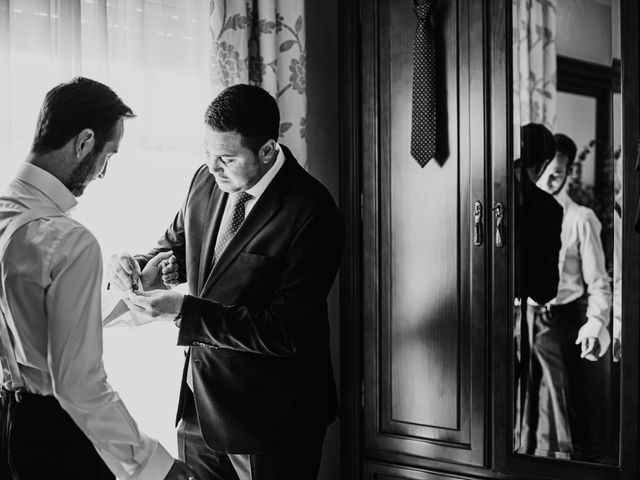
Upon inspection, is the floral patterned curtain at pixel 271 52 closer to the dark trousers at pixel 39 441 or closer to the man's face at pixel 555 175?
the man's face at pixel 555 175

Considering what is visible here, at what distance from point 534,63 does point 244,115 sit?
964 mm

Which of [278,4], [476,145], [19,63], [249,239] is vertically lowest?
[249,239]

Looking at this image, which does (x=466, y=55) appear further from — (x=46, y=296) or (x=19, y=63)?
(x=46, y=296)

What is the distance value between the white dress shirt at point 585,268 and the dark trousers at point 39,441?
1.53 m

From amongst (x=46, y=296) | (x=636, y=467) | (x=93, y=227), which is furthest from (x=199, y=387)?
(x=636, y=467)

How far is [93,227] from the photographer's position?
2266mm

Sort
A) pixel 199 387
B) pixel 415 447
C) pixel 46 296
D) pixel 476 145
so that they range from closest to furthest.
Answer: pixel 46 296
pixel 199 387
pixel 476 145
pixel 415 447

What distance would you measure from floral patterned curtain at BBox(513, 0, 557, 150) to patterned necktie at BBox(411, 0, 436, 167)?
278 mm

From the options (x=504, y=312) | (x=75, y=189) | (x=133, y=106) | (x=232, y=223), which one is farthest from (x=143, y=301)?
(x=504, y=312)

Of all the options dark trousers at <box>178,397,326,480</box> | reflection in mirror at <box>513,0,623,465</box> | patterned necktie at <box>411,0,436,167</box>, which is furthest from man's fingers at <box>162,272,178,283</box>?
reflection in mirror at <box>513,0,623,465</box>

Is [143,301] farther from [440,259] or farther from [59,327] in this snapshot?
[440,259]

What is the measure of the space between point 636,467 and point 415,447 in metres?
0.73

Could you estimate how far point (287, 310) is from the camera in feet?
6.59

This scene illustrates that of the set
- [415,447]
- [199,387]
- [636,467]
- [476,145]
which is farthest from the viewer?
[415,447]
